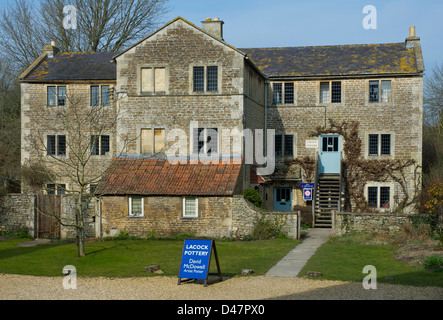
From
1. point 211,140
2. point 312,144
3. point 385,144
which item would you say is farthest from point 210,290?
point 385,144

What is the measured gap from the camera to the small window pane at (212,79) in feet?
85.7

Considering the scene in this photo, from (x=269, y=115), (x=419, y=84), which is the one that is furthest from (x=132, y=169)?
(x=419, y=84)

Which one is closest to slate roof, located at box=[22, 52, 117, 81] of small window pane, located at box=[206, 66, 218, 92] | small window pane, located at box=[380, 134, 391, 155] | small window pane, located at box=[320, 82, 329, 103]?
small window pane, located at box=[206, 66, 218, 92]

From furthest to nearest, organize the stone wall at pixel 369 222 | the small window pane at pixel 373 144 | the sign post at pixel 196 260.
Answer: the small window pane at pixel 373 144
the stone wall at pixel 369 222
the sign post at pixel 196 260

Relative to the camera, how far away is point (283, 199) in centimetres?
3228

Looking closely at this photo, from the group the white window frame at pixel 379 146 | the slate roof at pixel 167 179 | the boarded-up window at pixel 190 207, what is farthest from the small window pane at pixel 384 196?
the boarded-up window at pixel 190 207

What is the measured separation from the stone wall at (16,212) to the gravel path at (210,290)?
1110cm

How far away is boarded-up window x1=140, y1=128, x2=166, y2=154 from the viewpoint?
87.4 feet

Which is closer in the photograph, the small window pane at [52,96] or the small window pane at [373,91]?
the small window pane at [373,91]

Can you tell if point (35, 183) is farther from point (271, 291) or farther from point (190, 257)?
point (271, 291)

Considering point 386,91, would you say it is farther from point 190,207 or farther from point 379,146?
point 190,207

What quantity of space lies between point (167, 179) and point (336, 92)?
1224 centimetres

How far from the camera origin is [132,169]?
85.2 ft

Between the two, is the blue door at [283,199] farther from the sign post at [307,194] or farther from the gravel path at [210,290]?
the gravel path at [210,290]
